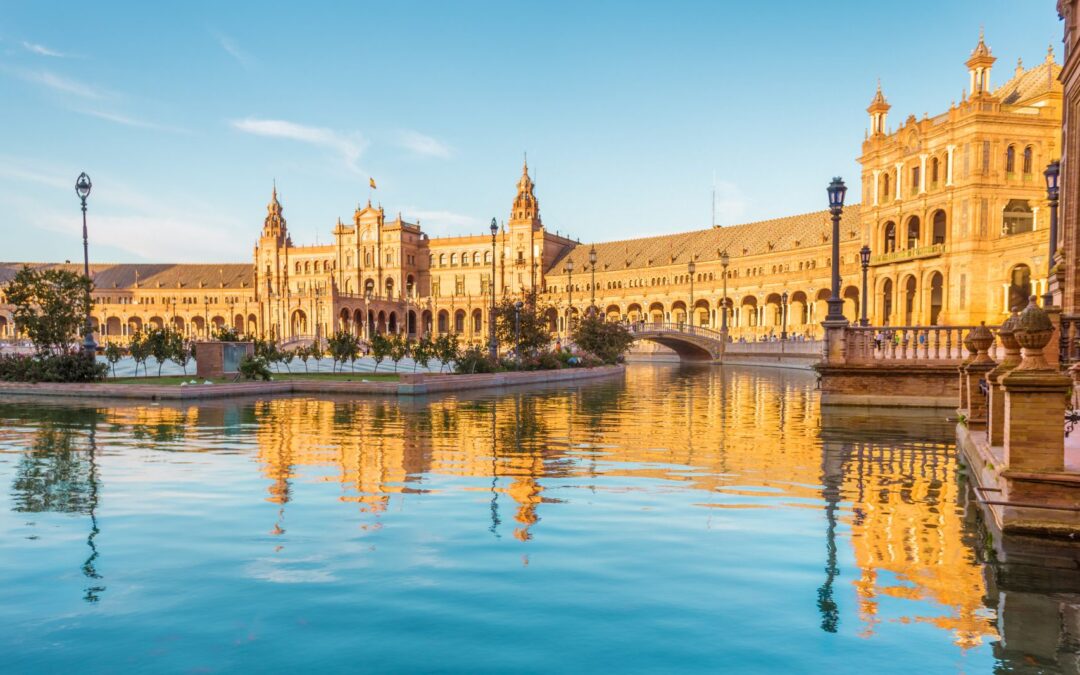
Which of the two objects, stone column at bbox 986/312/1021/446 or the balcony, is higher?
the balcony

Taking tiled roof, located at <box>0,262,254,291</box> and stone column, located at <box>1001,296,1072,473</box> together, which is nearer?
stone column, located at <box>1001,296,1072,473</box>

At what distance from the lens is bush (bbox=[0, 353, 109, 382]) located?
24.3 metres

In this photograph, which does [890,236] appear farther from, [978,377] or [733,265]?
[978,377]

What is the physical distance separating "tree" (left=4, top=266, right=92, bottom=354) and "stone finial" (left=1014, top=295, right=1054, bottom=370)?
89.9 ft

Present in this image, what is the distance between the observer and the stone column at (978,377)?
1146 cm

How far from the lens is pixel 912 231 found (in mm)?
58875

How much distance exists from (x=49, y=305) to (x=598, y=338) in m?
26.7

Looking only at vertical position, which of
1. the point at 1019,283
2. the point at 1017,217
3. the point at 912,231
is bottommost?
the point at 1019,283

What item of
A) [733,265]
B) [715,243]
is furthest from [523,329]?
[715,243]

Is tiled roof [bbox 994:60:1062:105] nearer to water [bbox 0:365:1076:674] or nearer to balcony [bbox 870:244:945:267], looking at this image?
balcony [bbox 870:244:945:267]

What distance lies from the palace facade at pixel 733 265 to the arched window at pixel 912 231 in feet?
0.39

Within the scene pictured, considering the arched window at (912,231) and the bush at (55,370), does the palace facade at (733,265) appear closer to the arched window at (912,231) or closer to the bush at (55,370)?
the arched window at (912,231)

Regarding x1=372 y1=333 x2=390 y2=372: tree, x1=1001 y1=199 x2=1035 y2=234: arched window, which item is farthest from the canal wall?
x1=1001 y1=199 x2=1035 y2=234: arched window

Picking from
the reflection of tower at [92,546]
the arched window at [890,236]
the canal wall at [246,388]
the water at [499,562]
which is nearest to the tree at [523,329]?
the canal wall at [246,388]
